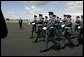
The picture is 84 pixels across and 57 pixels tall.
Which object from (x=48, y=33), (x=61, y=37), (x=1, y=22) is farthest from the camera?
(x=61, y=37)

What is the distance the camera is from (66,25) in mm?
13125

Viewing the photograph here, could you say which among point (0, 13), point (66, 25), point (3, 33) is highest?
point (0, 13)

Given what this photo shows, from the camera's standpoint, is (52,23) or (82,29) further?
(82,29)

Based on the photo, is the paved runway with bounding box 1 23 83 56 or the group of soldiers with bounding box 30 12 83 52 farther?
the group of soldiers with bounding box 30 12 83 52

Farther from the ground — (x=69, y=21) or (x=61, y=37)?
(x=69, y=21)

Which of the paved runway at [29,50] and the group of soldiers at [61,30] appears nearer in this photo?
the paved runway at [29,50]

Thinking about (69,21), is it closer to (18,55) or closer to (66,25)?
(66,25)

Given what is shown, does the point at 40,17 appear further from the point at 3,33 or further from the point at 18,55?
the point at 3,33

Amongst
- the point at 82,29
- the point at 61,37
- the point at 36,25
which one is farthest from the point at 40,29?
the point at 82,29

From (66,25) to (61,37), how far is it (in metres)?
1.27

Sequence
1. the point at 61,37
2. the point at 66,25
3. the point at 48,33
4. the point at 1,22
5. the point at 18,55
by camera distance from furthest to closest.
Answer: the point at 61,37
the point at 66,25
the point at 48,33
the point at 18,55
the point at 1,22

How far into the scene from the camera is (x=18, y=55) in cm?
972

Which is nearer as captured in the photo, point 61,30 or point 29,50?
point 29,50

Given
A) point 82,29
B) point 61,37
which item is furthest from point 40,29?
point 82,29
